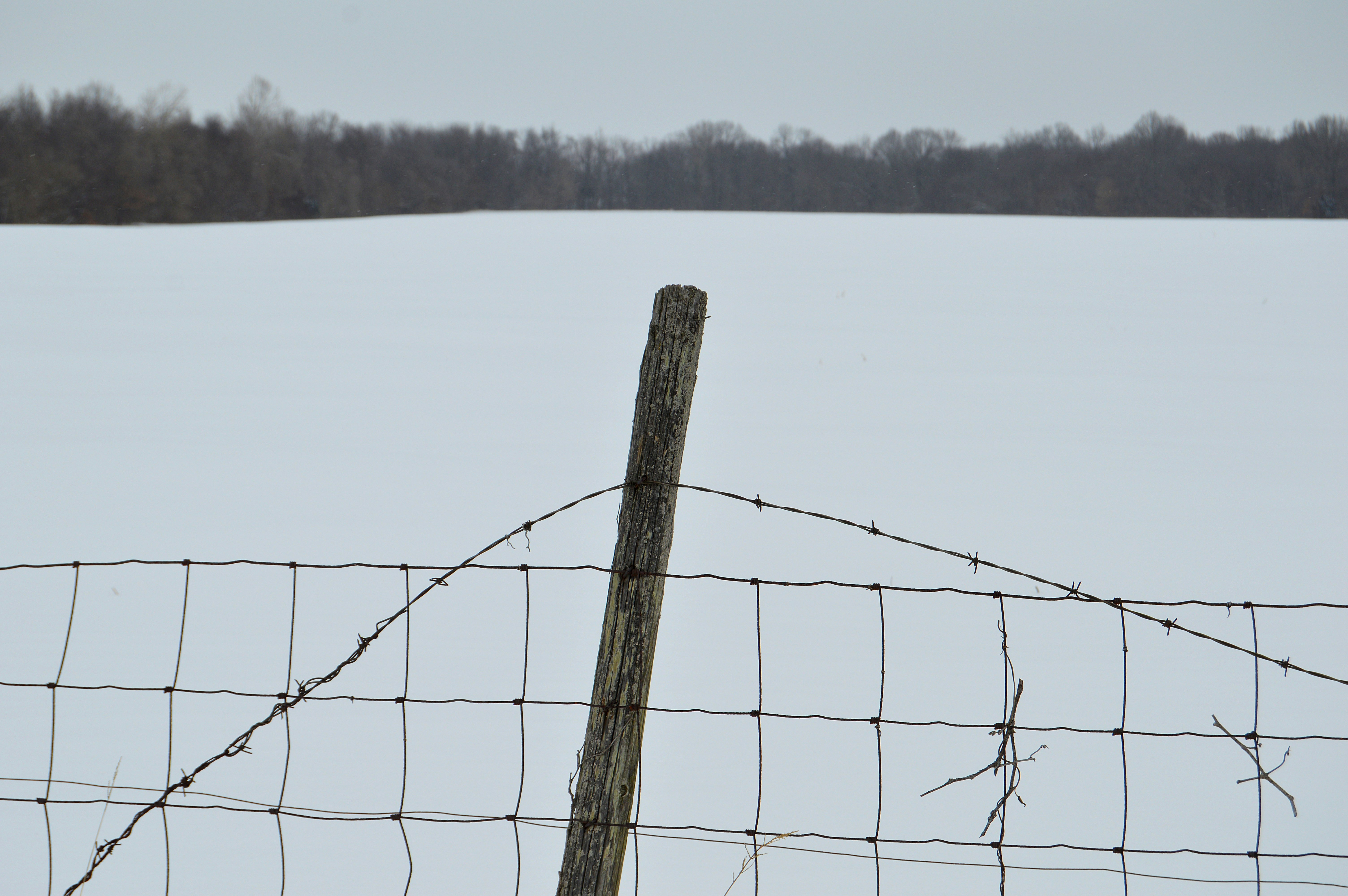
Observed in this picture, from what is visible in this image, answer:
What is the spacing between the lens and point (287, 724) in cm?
171

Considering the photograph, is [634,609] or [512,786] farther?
[512,786]

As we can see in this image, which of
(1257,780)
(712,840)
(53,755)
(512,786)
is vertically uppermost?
(1257,780)

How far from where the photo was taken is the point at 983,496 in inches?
233

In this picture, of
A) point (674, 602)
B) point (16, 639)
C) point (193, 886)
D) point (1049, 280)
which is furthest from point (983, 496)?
point (1049, 280)

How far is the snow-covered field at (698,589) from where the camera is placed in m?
2.80

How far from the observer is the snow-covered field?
2803 millimetres

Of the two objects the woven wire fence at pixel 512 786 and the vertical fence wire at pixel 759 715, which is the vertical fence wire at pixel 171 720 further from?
the vertical fence wire at pixel 759 715

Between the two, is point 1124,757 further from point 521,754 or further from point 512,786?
point 512,786

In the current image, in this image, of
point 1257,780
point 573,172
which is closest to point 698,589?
point 1257,780

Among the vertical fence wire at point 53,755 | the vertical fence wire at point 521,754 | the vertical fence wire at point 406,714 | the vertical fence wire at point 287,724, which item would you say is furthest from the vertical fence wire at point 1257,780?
the vertical fence wire at point 53,755

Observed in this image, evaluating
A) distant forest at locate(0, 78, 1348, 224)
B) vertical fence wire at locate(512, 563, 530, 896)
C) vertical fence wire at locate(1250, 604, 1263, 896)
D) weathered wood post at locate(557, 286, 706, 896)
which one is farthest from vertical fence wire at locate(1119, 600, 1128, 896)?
distant forest at locate(0, 78, 1348, 224)

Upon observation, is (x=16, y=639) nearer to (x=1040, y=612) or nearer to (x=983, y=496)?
(x=1040, y=612)

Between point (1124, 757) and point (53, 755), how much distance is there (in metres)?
2.63

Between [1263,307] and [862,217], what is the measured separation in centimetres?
1472
